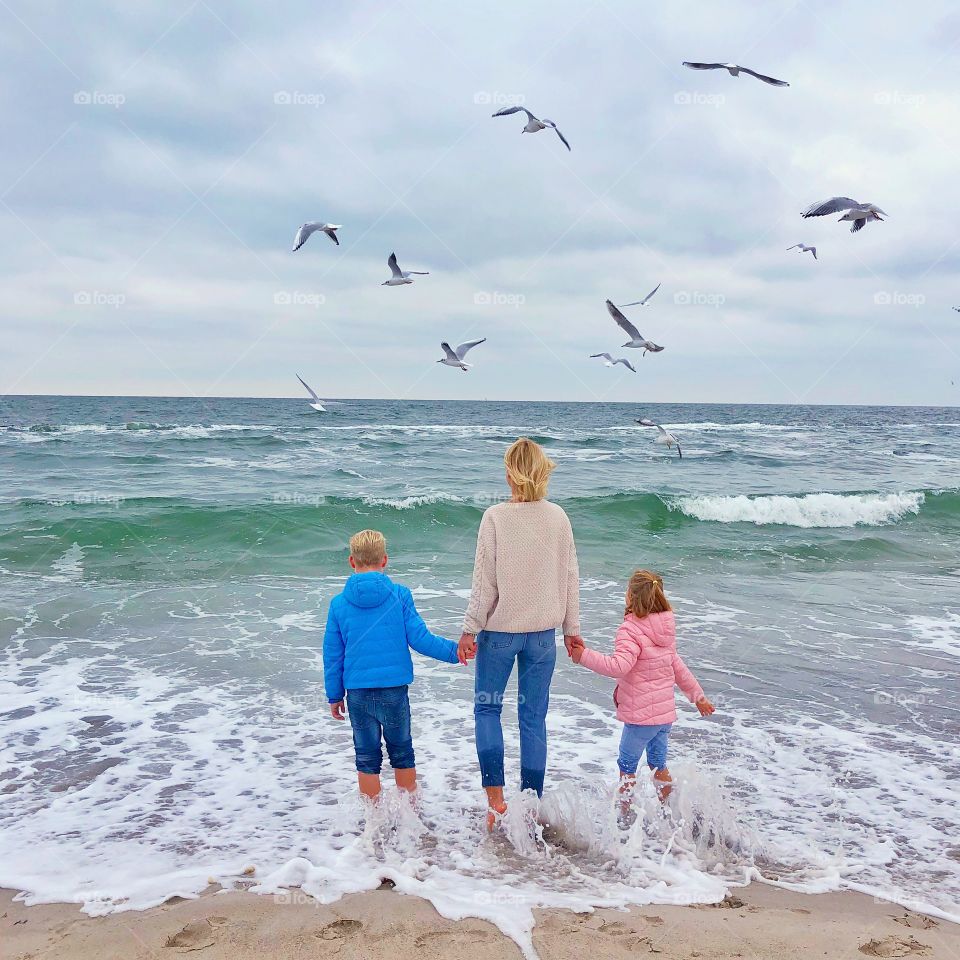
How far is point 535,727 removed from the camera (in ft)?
12.6

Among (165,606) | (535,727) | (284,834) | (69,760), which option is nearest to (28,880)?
(284,834)

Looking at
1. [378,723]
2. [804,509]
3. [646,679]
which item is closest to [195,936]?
[378,723]

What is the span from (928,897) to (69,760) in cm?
465

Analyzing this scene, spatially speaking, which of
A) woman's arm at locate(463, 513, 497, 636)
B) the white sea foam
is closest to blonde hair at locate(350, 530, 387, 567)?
woman's arm at locate(463, 513, 497, 636)

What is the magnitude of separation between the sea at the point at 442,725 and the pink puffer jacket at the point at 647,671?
401mm

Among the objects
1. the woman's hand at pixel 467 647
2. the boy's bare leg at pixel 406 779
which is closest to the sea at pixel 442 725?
the boy's bare leg at pixel 406 779

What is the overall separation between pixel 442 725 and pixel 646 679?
2194 mm

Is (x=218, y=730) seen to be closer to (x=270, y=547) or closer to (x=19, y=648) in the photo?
(x=19, y=648)

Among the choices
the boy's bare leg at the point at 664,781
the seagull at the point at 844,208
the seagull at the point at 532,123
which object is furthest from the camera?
the seagull at the point at 532,123

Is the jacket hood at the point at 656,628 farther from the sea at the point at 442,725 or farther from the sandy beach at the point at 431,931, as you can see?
the sandy beach at the point at 431,931

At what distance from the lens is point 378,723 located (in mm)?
3795

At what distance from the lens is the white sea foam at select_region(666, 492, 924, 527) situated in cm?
1762

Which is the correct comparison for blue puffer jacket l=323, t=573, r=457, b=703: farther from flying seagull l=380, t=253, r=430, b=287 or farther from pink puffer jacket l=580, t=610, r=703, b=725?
flying seagull l=380, t=253, r=430, b=287

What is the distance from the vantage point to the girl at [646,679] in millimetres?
3852
